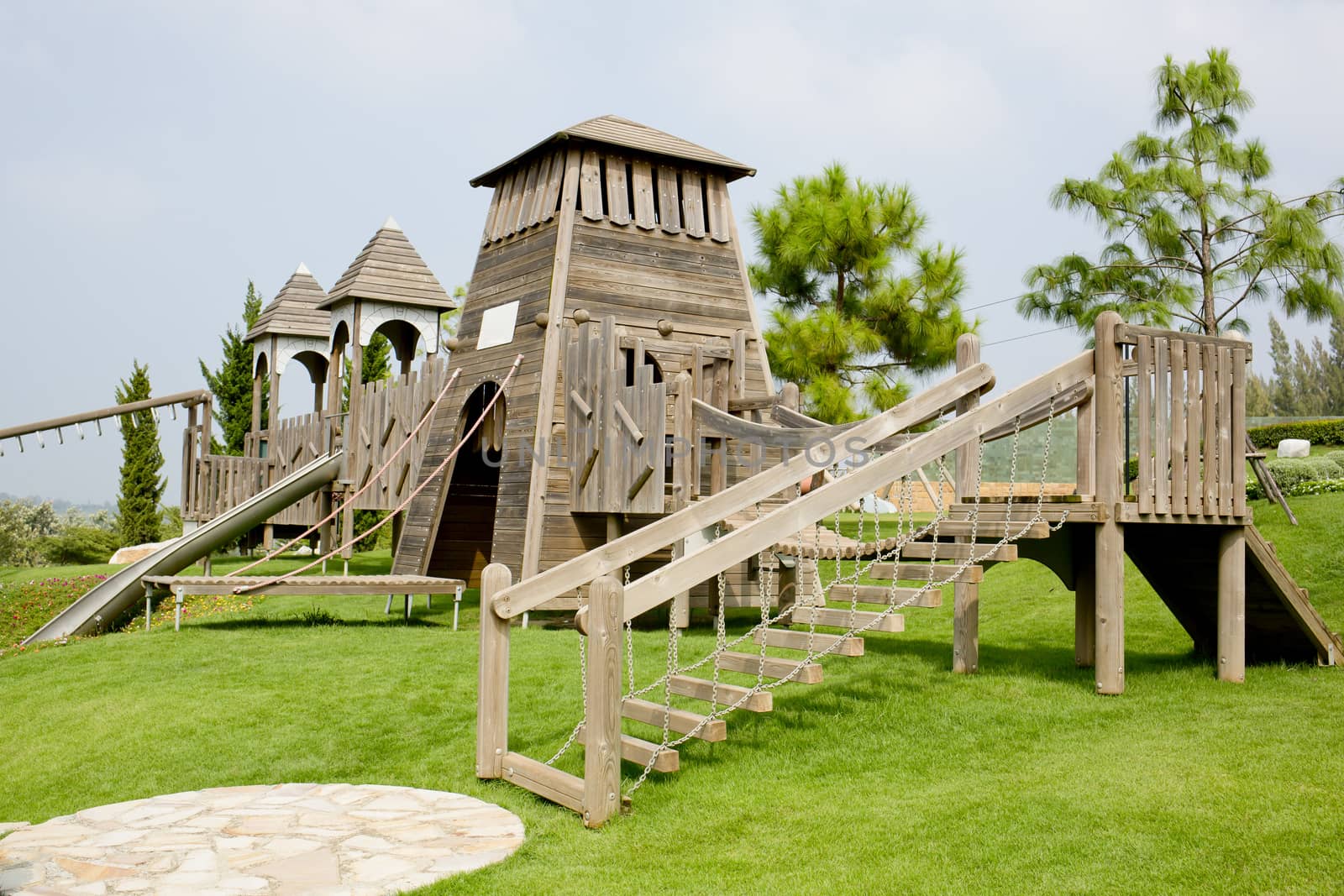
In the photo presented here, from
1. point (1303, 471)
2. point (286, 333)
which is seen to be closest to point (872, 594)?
point (1303, 471)

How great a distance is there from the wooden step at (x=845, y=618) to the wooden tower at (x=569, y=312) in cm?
433

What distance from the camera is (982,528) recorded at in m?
7.88

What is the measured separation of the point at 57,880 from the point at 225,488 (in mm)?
Answer: 16056

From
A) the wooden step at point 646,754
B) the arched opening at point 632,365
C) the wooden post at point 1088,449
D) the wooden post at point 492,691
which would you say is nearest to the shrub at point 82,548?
the arched opening at point 632,365

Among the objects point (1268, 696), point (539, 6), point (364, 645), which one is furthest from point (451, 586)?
point (1268, 696)

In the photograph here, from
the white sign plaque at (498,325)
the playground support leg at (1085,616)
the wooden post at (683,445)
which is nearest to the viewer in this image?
the playground support leg at (1085,616)

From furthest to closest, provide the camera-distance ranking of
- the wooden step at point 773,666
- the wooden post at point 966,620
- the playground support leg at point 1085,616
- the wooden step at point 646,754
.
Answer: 1. the playground support leg at point 1085,616
2. the wooden post at point 966,620
3. the wooden step at point 773,666
4. the wooden step at point 646,754

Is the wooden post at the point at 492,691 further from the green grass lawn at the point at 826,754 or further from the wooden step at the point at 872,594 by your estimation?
the wooden step at the point at 872,594

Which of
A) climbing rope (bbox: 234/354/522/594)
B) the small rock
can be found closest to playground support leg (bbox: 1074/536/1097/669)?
climbing rope (bbox: 234/354/522/594)

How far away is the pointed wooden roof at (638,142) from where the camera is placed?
13.1 m

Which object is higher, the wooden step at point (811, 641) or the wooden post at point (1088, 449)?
the wooden post at point (1088, 449)

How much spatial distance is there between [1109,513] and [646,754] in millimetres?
4000

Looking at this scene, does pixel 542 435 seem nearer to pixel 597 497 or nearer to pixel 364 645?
pixel 597 497

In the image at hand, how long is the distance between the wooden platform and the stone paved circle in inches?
221
